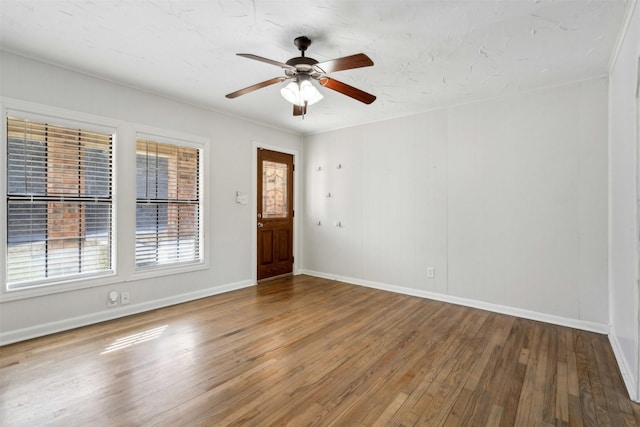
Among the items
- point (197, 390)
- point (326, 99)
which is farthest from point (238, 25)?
point (197, 390)

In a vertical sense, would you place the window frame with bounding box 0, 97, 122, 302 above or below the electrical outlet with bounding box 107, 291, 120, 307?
above

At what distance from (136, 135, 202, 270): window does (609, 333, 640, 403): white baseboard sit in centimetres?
446

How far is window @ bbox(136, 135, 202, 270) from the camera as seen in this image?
3686mm

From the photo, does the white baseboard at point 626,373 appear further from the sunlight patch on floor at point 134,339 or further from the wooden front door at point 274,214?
the wooden front door at point 274,214

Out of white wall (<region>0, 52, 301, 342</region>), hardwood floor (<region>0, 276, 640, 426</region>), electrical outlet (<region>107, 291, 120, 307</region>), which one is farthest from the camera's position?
electrical outlet (<region>107, 291, 120, 307</region>)

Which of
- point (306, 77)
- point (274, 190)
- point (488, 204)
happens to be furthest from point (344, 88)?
point (274, 190)

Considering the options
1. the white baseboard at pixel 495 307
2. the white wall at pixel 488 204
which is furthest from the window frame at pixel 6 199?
the white baseboard at pixel 495 307

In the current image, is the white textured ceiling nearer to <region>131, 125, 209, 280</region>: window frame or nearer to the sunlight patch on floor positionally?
<region>131, 125, 209, 280</region>: window frame

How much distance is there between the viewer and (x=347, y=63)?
7.14ft

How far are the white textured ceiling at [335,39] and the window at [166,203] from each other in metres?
0.80

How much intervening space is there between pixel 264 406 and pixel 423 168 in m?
3.57

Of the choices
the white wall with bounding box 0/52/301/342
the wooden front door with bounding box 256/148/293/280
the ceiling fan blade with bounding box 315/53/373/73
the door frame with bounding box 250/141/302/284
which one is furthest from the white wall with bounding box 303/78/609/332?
the ceiling fan blade with bounding box 315/53/373/73

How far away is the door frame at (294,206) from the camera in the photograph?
493cm

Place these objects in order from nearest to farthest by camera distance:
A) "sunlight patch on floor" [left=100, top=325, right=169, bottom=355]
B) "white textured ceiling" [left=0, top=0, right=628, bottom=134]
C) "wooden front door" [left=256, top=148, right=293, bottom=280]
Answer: "white textured ceiling" [left=0, top=0, right=628, bottom=134] < "sunlight patch on floor" [left=100, top=325, right=169, bottom=355] < "wooden front door" [left=256, top=148, right=293, bottom=280]
